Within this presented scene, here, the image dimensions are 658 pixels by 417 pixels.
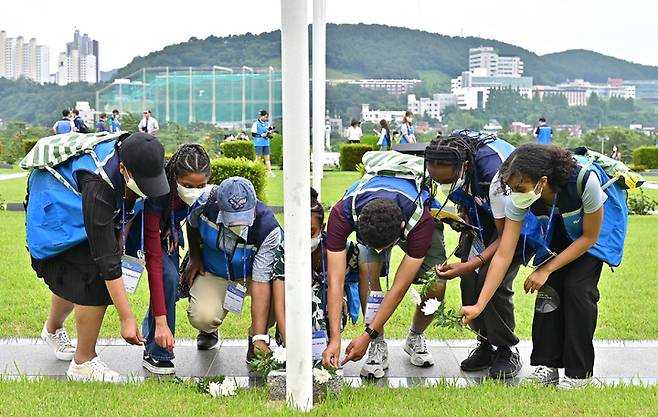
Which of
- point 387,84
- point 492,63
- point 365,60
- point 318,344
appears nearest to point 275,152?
point 318,344

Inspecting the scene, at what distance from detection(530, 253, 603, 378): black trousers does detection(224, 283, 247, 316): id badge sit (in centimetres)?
183

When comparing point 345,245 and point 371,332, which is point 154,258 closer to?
point 345,245

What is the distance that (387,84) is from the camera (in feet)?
206

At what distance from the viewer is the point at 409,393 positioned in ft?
14.8

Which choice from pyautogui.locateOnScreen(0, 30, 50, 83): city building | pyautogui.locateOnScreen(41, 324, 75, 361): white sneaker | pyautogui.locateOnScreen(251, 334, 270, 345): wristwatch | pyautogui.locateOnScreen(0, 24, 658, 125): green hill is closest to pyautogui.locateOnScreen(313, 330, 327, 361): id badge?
pyautogui.locateOnScreen(251, 334, 270, 345): wristwatch

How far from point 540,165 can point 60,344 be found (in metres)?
3.19

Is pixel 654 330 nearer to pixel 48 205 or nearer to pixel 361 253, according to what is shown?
pixel 361 253

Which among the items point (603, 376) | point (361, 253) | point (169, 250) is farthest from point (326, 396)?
point (603, 376)

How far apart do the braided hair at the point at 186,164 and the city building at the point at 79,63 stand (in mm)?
78725

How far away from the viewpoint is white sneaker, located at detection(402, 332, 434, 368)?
536 centimetres

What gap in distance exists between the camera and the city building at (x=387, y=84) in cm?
6150

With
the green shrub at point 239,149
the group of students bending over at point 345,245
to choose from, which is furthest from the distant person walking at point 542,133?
the group of students bending over at point 345,245

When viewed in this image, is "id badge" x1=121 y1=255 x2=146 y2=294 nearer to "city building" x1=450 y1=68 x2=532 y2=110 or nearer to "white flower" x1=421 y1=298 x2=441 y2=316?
"white flower" x1=421 y1=298 x2=441 y2=316

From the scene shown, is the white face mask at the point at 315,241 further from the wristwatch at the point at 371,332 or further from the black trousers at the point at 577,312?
the black trousers at the point at 577,312
